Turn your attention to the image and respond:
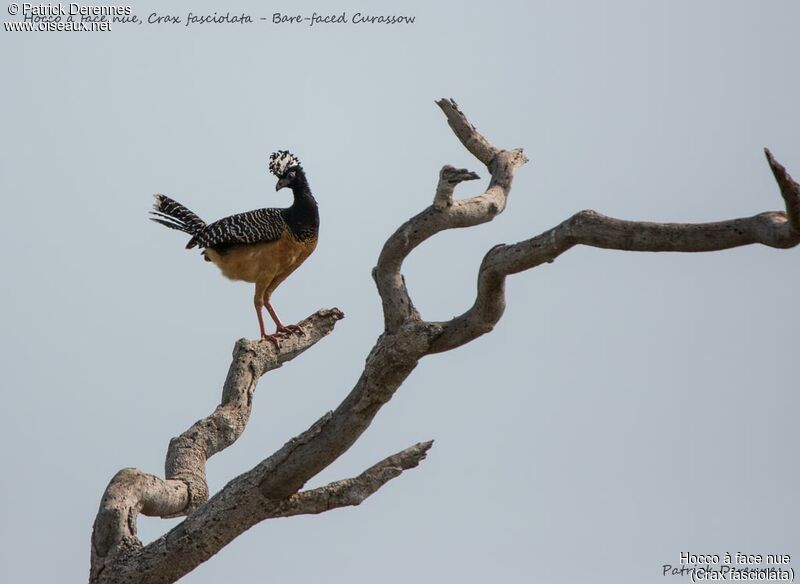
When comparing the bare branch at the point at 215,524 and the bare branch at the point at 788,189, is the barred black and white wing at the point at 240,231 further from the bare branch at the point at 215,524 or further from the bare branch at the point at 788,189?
the bare branch at the point at 788,189

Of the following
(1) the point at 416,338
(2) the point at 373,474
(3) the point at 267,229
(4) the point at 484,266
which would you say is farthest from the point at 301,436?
(3) the point at 267,229

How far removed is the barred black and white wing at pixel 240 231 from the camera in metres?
11.7

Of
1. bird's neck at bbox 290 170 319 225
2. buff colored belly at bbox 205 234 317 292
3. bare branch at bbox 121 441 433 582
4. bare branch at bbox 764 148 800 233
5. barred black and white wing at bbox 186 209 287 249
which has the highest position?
bird's neck at bbox 290 170 319 225

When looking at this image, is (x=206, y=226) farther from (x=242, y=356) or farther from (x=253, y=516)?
(x=253, y=516)

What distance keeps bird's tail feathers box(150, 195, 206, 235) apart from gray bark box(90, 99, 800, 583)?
14.3ft

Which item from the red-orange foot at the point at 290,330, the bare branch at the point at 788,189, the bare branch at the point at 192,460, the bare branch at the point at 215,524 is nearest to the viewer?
the bare branch at the point at 788,189

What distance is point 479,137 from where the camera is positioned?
8.12 meters

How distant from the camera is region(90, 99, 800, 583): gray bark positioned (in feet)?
20.9

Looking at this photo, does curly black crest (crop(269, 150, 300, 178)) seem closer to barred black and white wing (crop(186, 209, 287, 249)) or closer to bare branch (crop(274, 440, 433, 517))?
barred black and white wing (crop(186, 209, 287, 249))

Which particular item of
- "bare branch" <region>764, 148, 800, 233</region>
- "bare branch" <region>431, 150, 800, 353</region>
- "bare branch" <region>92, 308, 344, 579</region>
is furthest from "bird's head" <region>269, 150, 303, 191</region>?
"bare branch" <region>764, 148, 800, 233</region>

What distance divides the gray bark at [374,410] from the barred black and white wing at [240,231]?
148 inches

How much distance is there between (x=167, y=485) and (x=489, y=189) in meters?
2.69

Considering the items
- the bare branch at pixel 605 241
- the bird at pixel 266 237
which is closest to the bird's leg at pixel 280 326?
the bird at pixel 266 237

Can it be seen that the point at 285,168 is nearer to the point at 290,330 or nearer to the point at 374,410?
the point at 290,330
